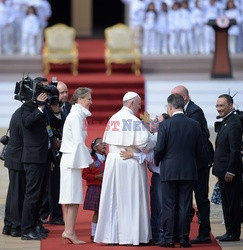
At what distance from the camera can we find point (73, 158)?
10.6m

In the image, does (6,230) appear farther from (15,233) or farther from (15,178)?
(15,178)

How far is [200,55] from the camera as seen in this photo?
Answer: 80.1 ft

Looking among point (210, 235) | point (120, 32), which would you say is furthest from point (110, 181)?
point (120, 32)

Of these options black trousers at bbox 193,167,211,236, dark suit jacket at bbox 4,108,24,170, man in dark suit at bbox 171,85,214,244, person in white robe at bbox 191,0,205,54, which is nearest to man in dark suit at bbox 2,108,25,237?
dark suit jacket at bbox 4,108,24,170

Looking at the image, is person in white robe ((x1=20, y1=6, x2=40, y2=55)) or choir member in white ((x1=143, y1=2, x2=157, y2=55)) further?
choir member in white ((x1=143, y1=2, x2=157, y2=55))

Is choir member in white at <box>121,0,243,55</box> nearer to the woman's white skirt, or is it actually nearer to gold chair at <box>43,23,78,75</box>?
gold chair at <box>43,23,78,75</box>

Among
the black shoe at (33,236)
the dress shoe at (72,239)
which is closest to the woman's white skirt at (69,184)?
the dress shoe at (72,239)

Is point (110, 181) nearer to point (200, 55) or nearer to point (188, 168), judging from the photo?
point (188, 168)

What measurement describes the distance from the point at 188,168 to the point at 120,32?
12.7 meters

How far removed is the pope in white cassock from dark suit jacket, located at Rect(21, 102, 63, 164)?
0.72 metres

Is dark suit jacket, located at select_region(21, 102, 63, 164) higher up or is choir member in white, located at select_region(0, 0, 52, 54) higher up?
choir member in white, located at select_region(0, 0, 52, 54)

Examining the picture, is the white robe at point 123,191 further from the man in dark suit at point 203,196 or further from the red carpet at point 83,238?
the man in dark suit at point 203,196

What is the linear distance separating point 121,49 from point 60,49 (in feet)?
4.43

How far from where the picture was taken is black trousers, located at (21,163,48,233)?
1098 cm
